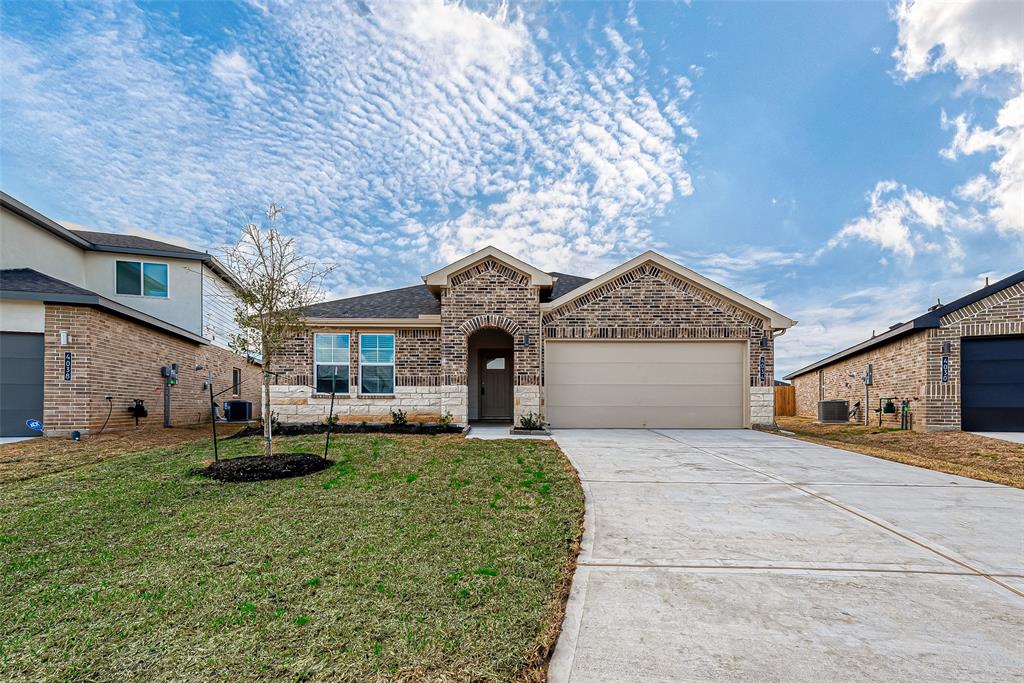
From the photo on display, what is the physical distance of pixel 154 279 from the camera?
51.7 ft

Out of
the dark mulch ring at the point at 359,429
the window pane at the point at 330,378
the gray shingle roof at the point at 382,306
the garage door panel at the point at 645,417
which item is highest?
the gray shingle roof at the point at 382,306

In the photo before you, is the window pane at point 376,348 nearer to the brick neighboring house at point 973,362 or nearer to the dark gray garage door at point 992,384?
the brick neighboring house at point 973,362

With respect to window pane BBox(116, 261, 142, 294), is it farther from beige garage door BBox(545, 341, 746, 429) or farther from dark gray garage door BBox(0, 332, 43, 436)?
beige garage door BBox(545, 341, 746, 429)

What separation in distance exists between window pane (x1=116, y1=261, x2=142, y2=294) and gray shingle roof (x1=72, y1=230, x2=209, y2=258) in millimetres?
646

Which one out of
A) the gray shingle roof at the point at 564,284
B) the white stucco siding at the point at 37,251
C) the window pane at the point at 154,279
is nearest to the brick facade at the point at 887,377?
the gray shingle roof at the point at 564,284

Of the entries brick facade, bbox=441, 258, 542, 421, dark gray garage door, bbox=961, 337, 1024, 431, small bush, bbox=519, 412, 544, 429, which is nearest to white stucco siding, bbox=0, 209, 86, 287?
brick facade, bbox=441, 258, 542, 421

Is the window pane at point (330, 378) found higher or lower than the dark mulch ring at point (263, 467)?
higher

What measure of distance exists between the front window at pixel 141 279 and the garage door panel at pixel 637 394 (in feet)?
47.2

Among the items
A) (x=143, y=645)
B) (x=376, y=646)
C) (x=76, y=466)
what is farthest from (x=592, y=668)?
(x=76, y=466)

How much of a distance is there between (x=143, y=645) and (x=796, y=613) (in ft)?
13.2

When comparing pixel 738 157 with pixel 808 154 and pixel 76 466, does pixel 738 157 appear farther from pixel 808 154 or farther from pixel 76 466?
pixel 76 466

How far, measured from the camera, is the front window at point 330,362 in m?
12.9

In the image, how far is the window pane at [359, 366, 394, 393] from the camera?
12.9 meters

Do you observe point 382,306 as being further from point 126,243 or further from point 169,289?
point 126,243
